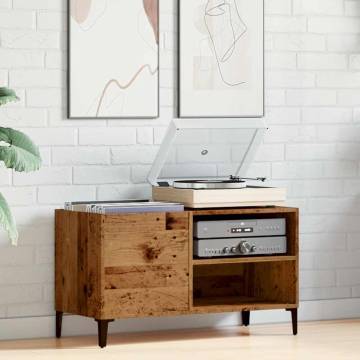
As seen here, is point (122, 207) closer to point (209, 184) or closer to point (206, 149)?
point (209, 184)

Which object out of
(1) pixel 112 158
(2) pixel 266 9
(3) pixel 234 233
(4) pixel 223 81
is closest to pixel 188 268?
(3) pixel 234 233

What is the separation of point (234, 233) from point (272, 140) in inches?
28.0

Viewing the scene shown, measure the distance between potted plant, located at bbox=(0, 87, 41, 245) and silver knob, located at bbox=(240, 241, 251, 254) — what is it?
3.48 feet

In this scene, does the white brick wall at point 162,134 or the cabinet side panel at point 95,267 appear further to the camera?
the white brick wall at point 162,134

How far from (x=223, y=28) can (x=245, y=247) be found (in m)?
1.12

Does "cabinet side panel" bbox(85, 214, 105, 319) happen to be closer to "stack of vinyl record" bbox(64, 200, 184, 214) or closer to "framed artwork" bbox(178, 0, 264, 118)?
"stack of vinyl record" bbox(64, 200, 184, 214)

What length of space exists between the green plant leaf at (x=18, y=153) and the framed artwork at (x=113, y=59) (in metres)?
0.59

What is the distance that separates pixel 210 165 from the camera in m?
5.37

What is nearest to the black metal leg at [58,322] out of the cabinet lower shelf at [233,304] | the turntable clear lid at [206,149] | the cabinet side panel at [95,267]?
the cabinet side panel at [95,267]

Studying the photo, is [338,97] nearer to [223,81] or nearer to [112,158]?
[223,81]

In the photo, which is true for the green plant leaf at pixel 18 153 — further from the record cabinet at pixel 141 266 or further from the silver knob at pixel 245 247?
the silver knob at pixel 245 247

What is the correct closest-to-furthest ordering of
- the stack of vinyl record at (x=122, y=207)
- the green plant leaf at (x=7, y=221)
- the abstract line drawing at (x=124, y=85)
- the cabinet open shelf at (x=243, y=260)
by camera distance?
the green plant leaf at (x=7, y=221) → the stack of vinyl record at (x=122, y=207) → the cabinet open shelf at (x=243, y=260) → the abstract line drawing at (x=124, y=85)

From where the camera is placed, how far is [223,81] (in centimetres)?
536

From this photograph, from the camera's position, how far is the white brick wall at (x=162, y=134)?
16.5 ft
